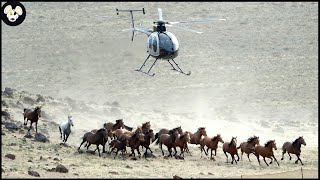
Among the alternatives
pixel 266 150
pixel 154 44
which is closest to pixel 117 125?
pixel 154 44

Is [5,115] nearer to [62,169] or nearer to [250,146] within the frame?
[62,169]

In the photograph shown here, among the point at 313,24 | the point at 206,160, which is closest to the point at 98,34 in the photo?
the point at 313,24

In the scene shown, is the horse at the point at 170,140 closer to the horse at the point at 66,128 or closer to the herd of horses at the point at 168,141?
the herd of horses at the point at 168,141

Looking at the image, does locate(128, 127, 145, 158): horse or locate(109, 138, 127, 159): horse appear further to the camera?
locate(128, 127, 145, 158): horse

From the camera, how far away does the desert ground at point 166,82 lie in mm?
39844

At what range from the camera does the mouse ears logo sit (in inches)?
1382

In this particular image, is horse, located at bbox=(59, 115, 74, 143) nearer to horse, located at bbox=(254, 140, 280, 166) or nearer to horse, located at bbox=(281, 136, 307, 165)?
horse, located at bbox=(254, 140, 280, 166)

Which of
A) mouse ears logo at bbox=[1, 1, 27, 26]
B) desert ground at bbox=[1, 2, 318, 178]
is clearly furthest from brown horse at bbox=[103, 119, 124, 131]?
mouse ears logo at bbox=[1, 1, 27, 26]

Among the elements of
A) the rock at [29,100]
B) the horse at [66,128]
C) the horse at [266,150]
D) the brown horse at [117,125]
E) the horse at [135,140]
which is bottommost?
the horse at [266,150]

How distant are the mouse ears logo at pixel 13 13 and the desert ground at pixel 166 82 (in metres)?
5.77

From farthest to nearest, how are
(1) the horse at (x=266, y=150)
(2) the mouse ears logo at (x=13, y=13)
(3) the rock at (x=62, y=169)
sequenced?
(1) the horse at (x=266, y=150) < (3) the rock at (x=62, y=169) < (2) the mouse ears logo at (x=13, y=13)

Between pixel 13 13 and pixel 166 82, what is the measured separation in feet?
123

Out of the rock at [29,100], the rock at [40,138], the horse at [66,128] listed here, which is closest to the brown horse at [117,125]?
the horse at [66,128]

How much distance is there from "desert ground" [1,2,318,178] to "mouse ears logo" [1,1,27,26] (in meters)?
5.77
